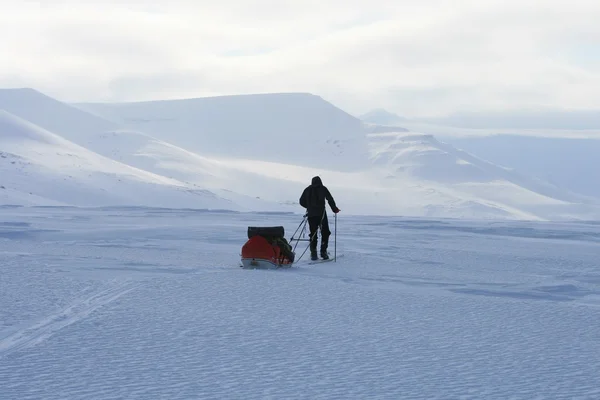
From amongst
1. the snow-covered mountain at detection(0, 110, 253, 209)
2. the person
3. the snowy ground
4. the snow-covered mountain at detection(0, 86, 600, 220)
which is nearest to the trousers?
the person

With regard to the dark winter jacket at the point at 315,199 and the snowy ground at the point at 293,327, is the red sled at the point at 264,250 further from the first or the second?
the dark winter jacket at the point at 315,199

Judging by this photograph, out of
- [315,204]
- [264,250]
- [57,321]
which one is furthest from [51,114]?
[57,321]

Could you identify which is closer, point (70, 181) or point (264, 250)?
point (264, 250)

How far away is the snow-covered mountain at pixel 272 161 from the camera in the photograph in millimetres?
63750

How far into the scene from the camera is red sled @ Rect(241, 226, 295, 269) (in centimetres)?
1205

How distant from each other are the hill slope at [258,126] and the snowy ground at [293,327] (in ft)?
351

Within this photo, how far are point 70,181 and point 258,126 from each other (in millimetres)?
92895

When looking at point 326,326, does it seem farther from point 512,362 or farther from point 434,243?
point 434,243

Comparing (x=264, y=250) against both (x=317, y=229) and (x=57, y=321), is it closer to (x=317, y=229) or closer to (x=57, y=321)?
Result: (x=317, y=229)

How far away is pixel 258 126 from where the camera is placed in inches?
5561

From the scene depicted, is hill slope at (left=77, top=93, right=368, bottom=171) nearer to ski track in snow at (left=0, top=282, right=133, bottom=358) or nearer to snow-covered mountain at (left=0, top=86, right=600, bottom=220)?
snow-covered mountain at (left=0, top=86, right=600, bottom=220)

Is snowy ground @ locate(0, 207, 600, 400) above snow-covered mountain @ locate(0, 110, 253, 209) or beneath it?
beneath

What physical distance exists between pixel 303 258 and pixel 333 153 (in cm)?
11340

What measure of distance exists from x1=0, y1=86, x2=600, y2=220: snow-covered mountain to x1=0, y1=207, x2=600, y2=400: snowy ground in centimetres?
3812
